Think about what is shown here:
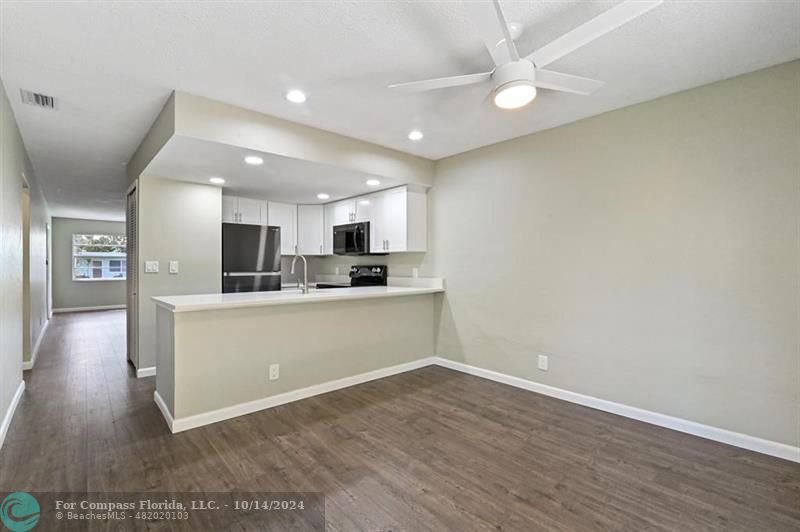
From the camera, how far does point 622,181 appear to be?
119 inches

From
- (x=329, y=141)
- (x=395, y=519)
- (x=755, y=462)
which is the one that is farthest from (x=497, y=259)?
(x=395, y=519)

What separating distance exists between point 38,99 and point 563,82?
3.69 m

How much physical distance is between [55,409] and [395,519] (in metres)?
3.11

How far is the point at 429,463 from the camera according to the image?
228 cm

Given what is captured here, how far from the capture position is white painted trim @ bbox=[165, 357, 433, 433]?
2.72 m

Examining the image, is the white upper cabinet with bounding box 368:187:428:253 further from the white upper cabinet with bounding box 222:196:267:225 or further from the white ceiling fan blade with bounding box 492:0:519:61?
the white ceiling fan blade with bounding box 492:0:519:61

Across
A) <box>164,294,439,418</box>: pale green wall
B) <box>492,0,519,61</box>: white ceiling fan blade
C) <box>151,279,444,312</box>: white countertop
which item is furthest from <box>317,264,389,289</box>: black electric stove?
<box>492,0,519,61</box>: white ceiling fan blade

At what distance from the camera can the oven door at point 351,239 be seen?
16.1 feet

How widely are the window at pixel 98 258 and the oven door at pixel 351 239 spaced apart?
7259mm

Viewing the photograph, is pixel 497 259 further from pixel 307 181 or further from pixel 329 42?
pixel 329 42

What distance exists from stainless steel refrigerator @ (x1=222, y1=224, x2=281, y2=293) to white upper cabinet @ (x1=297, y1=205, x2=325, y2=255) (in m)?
0.79

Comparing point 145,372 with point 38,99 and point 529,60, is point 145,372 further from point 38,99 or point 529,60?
point 529,60

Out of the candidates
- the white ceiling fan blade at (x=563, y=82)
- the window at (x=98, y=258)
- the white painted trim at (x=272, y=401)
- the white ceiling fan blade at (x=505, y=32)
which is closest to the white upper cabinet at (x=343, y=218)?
the white painted trim at (x=272, y=401)

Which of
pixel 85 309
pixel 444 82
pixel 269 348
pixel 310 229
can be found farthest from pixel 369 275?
pixel 85 309
